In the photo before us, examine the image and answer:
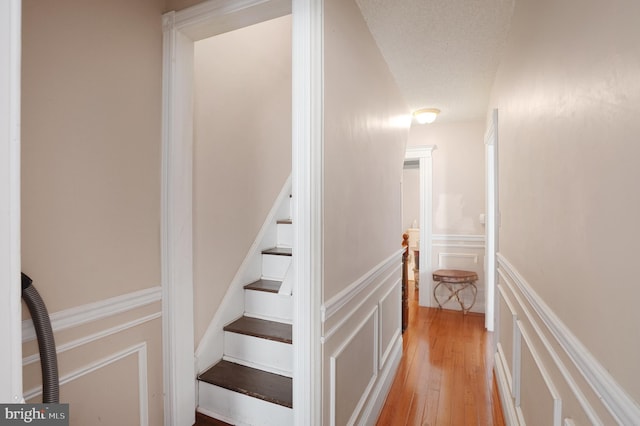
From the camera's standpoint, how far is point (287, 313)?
2145mm

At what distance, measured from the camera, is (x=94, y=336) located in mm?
1288

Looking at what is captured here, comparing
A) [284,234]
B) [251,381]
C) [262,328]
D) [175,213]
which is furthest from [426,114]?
[251,381]

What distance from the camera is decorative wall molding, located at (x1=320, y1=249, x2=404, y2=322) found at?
1383 mm

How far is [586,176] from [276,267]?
2006 millimetres

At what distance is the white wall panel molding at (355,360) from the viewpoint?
145 centimetres

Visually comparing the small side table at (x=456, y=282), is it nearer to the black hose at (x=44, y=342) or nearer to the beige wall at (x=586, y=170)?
the beige wall at (x=586, y=170)

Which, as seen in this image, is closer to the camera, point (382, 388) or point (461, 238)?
point (382, 388)

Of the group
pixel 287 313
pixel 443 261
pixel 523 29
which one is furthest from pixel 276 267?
pixel 443 261

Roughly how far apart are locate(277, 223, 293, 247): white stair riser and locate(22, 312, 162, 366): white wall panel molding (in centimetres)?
129

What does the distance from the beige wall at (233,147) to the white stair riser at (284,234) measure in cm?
23

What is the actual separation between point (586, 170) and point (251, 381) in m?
1.82

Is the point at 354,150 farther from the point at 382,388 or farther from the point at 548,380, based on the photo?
the point at 382,388

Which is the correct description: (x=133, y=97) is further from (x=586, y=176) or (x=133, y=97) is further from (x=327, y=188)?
(x=586, y=176)

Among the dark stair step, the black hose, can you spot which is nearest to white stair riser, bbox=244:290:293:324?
the dark stair step
